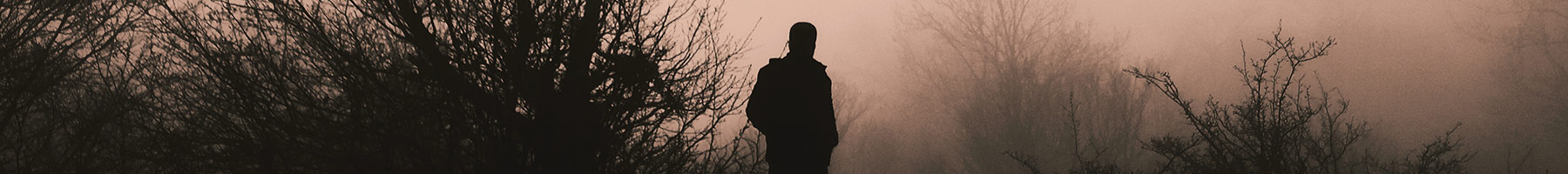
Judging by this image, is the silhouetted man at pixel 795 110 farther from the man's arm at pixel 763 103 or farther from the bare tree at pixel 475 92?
the bare tree at pixel 475 92

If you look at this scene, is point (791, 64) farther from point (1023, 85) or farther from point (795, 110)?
point (1023, 85)

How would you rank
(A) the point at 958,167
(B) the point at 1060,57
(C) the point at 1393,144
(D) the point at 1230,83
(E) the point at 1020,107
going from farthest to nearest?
(D) the point at 1230,83
(A) the point at 958,167
(C) the point at 1393,144
(B) the point at 1060,57
(E) the point at 1020,107

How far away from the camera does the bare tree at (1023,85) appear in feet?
74.3

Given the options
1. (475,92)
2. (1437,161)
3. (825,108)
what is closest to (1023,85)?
(1437,161)

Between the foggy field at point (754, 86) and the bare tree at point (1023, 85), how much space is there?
0.08 metres

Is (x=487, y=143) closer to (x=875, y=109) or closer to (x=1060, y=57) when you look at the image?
(x=1060, y=57)

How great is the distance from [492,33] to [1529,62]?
1287 inches

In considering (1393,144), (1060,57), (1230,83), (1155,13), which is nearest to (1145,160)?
(1060,57)

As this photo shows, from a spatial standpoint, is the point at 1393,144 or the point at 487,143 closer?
the point at 487,143

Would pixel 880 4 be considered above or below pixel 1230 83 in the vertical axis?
above

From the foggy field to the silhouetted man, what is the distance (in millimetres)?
165

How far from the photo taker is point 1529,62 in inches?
1220

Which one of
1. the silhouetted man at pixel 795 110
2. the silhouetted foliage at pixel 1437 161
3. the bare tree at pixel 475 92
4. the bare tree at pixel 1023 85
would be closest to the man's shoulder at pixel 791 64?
the silhouetted man at pixel 795 110

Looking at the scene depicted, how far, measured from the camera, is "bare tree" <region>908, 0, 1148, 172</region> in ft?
74.3
